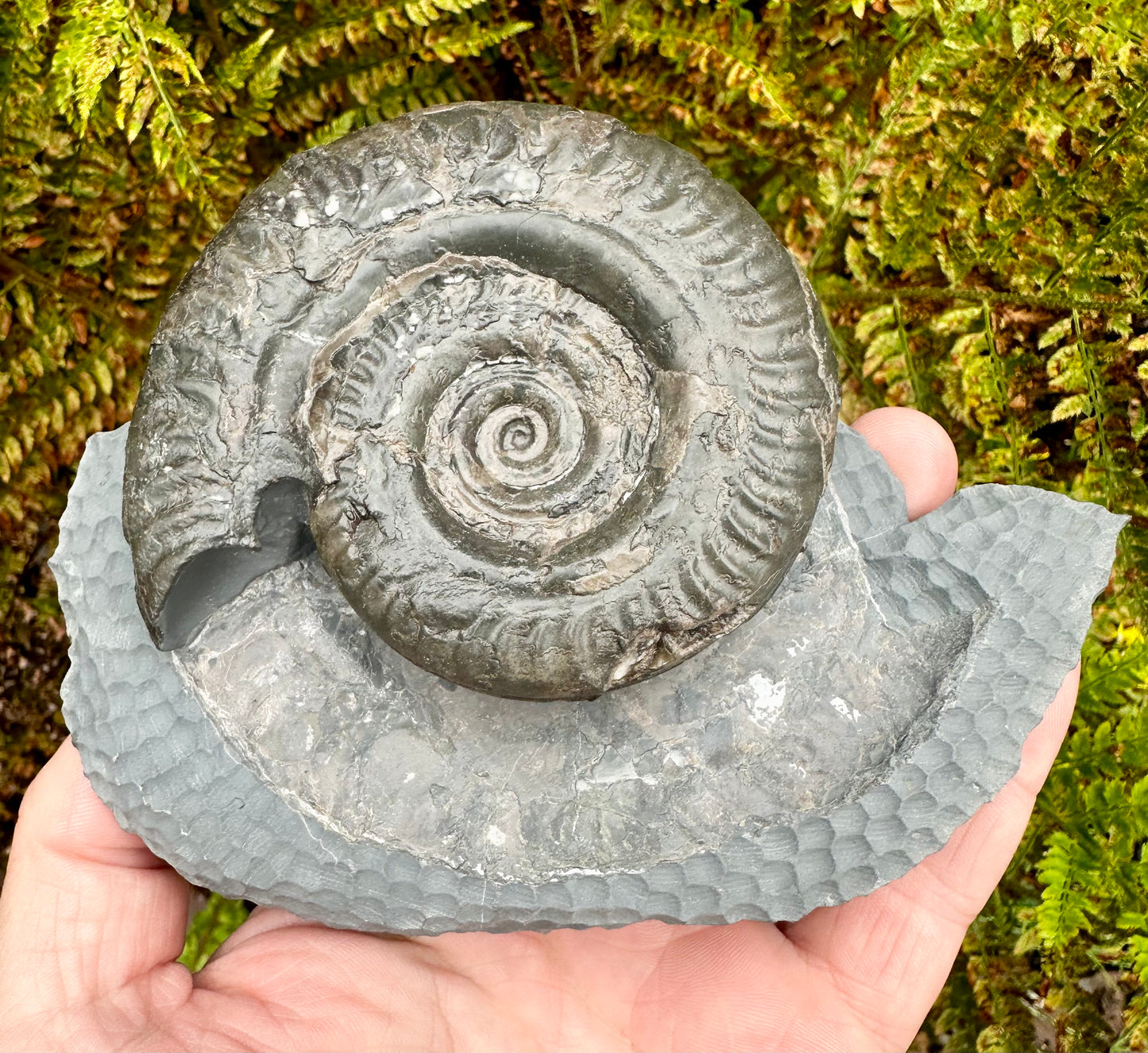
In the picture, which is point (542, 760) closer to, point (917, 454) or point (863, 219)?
point (917, 454)

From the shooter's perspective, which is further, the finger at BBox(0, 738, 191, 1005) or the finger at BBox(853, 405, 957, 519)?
the finger at BBox(853, 405, 957, 519)

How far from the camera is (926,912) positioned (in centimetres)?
282

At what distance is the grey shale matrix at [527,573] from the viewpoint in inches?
76.8

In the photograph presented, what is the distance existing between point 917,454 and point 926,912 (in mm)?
1251

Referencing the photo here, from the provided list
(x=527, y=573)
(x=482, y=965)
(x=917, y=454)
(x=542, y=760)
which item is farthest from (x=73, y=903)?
(x=917, y=454)

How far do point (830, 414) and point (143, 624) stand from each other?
160cm

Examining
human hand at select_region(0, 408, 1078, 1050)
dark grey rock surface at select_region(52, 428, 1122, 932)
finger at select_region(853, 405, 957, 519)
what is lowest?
human hand at select_region(0, 408, 1078, 1050)

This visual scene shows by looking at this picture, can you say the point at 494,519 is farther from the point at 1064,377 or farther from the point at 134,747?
the point at 1064,377

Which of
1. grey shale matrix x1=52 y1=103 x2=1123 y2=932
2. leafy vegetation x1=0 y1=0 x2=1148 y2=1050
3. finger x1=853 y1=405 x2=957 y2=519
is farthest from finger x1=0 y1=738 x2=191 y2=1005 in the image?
finger x1=853 y1=405 x2=957 y2=519

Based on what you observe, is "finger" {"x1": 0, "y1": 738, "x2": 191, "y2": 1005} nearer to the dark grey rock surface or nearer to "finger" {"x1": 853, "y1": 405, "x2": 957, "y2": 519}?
the dark grey rock surface

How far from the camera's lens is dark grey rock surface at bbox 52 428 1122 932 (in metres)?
2.34

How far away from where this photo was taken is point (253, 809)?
7.80 ft

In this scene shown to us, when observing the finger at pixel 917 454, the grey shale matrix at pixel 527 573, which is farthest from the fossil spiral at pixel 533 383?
the finger at pixel 917 454

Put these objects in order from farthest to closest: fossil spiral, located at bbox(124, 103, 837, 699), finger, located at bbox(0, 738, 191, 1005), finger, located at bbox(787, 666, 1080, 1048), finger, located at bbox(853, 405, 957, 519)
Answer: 1. finger, located at bbox(853, 405, 957, 519)
2. finger, located at bbox(787, 666, 1080, 1048)
3. finger, located at bbox(0, 738, 191, 1005)
4. fossil spiral, located at bbox(124, 103, 837, 699)
